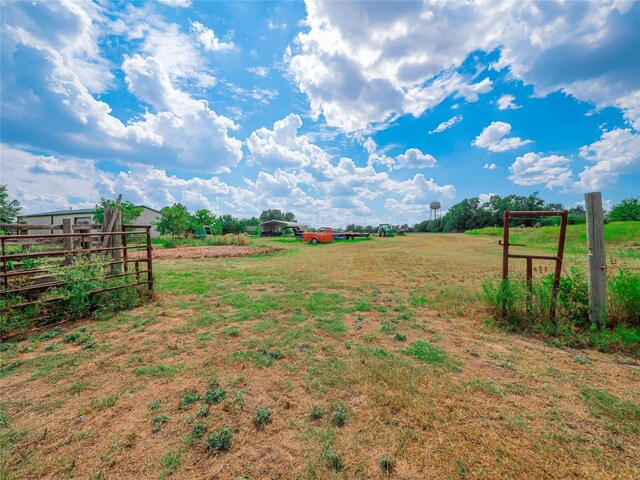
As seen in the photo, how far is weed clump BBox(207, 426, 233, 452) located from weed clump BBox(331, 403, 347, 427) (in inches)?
37.1

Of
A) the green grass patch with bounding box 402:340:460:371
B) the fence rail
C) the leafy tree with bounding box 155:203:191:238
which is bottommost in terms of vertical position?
the green grass patch with bounding box 402:340:460:371

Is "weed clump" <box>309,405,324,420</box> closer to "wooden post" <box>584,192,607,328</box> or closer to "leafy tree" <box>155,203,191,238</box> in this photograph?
"wooden post" <box>584,192,607,328</box>

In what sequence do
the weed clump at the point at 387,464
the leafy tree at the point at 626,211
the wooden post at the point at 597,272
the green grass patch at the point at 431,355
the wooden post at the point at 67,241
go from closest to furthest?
the weed clump at the point at 387,464 < the green grass patch at the point at 431,355 < the wooden post at the point at 597,272 < the wooden post at the point at 67,241 < the leafy tree at the point at 626,211

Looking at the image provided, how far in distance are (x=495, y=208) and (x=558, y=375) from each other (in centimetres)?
8217

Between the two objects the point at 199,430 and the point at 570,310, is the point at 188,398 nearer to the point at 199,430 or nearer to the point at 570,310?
the point at 199,430

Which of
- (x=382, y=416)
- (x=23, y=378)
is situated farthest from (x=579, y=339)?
(x=23, y=378)

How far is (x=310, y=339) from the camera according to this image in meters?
4.34

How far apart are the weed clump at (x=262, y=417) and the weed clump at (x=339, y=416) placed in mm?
628

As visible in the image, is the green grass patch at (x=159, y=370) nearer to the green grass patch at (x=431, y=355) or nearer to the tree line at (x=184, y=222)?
the green grass patch at (x=431, y=355)

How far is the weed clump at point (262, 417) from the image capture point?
2.51 metres

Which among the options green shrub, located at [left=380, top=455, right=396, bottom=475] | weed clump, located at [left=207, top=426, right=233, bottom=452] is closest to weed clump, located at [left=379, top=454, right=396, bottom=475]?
green shrub, located at [left=380, top=455, right=396, bottom=475]

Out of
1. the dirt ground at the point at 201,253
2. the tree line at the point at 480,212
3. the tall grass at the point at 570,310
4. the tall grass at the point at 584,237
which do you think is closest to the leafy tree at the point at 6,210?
the dirt ground at the point at 201,253

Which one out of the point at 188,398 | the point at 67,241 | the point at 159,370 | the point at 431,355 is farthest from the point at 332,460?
the point at 67,241

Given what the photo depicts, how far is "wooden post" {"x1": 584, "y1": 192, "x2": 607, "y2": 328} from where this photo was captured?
13.9 ft
